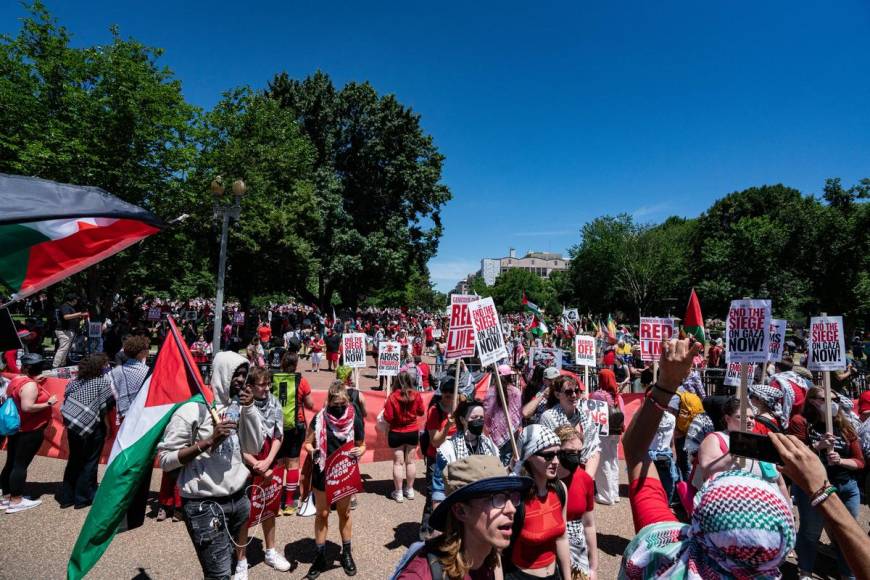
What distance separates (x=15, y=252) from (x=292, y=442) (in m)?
4.12

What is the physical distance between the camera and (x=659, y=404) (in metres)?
2.04

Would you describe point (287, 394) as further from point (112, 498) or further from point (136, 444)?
point (112, 498)

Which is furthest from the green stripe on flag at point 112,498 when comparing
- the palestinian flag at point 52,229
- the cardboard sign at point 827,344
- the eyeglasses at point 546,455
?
the cardboard sign at point 827,344

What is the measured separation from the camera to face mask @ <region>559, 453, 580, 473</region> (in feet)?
12.3

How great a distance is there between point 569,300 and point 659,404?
224 ft

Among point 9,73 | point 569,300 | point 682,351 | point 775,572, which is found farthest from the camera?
point 569,300

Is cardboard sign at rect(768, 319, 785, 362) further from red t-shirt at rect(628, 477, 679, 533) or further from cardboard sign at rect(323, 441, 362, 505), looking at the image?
cardboard sign at rect(323, 441, 362, 505)

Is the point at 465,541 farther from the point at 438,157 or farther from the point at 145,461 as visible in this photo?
the point at 438,157

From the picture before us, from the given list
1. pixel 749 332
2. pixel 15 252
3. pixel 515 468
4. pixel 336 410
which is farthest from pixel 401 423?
pixel 15 252

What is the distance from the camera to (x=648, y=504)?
2.23m

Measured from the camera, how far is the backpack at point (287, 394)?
606 cm

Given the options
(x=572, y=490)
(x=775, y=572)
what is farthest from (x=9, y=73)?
(x=775, y=572)

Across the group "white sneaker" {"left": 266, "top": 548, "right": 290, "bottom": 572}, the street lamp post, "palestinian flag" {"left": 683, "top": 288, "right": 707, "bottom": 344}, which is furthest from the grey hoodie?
the street lamp post

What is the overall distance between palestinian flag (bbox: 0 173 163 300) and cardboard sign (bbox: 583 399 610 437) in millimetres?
5786
